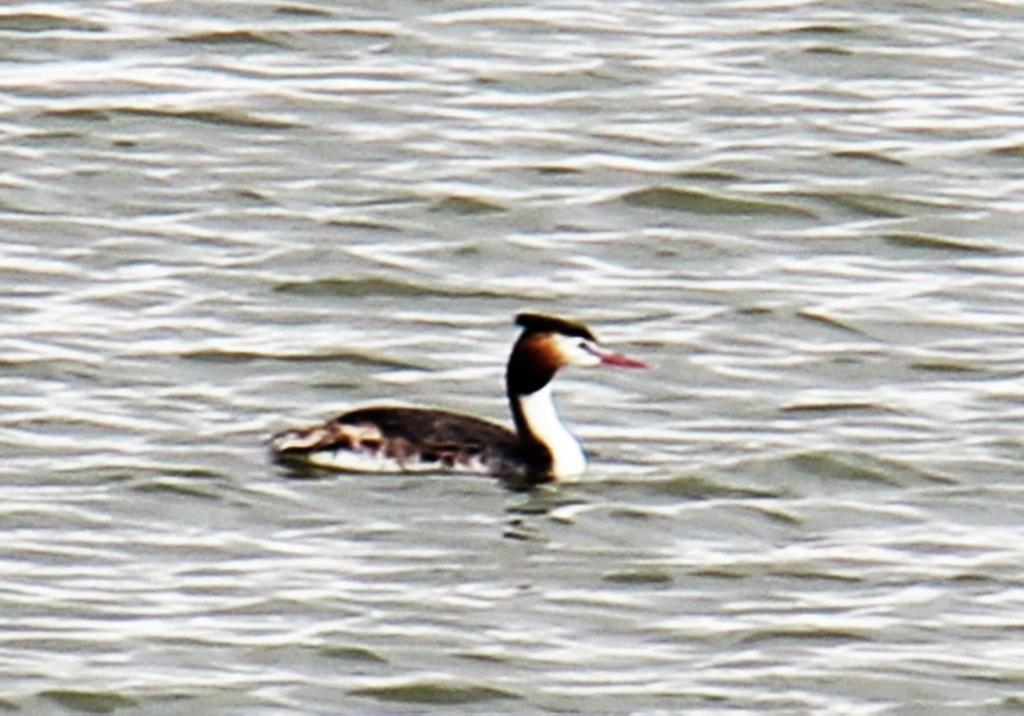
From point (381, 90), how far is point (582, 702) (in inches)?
357

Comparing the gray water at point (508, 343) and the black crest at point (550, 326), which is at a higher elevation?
the black crest at point (550, 326)

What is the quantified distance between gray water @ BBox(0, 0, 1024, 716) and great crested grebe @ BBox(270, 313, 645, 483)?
0.11 meters

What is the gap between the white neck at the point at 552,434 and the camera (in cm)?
1622

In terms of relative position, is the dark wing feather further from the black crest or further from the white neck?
the black crest

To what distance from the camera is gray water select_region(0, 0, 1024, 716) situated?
542 inches

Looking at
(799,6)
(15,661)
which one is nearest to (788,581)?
(15,661)

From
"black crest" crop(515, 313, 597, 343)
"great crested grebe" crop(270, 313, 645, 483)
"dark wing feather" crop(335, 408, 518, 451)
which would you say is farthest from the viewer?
"black crest" crop(515, 313, 597, 343)

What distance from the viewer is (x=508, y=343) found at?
17812mm

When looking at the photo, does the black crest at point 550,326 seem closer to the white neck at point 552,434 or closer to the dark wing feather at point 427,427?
the white neck at point 552,434

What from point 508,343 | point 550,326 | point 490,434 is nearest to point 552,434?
point 490,434

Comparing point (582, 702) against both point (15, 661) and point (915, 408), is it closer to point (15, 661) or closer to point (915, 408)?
point (15, 661)

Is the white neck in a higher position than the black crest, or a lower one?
lower

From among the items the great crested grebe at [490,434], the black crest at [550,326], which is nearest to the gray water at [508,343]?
the great crested grebe at [490,434]

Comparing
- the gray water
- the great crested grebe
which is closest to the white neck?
the great crested grebe
